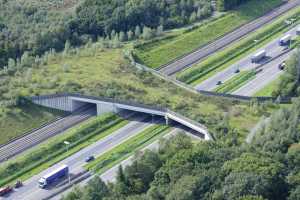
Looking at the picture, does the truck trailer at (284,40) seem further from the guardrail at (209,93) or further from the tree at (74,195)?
the tree at (74,195)

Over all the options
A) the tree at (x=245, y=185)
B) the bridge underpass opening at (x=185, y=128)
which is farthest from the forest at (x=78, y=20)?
the tree at (x=245, y=185)

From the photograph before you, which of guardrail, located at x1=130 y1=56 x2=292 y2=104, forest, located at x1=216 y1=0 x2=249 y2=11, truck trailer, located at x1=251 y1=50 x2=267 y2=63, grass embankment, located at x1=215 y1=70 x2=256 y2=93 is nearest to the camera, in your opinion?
guardrail, located at x1=130 y1=56 x2=292 y2=104

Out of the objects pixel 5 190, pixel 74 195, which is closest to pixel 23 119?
pixel 5 190

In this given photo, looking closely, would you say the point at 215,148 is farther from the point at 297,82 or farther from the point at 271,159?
the point at 297,82

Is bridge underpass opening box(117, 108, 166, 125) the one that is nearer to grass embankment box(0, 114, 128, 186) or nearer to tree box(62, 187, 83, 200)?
grass embankment box(0, 114, 128, 186)

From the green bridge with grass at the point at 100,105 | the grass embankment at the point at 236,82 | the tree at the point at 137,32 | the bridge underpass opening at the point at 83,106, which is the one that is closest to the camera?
the green bridge with grass at the point at 100,105

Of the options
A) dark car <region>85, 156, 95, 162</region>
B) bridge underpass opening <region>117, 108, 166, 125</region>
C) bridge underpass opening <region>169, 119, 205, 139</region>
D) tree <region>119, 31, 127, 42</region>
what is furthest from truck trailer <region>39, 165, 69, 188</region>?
tree <region>119, 31, 127, 42</region>

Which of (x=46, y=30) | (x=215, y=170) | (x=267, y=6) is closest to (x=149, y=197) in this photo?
(x=215, y=170)

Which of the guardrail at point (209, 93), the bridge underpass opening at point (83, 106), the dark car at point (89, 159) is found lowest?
the dark car at point (89, 159)
